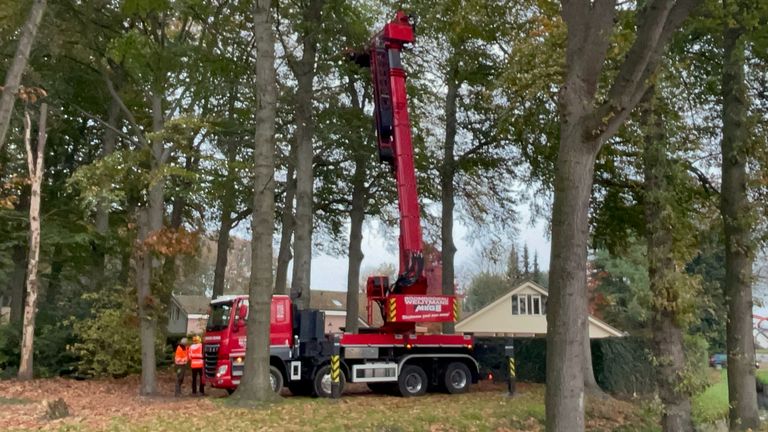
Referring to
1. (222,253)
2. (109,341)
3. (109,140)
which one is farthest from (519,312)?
(109,341)

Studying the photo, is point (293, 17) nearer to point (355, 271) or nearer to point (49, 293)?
point (355, 271)

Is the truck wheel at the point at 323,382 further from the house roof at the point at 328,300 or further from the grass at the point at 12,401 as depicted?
the house roof at the point at 328,300

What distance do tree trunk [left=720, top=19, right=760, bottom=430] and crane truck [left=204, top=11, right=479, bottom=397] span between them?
633 centimetres

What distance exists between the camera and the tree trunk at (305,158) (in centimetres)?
1861

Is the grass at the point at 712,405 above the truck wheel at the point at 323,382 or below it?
below

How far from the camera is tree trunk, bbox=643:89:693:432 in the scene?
10281 mm

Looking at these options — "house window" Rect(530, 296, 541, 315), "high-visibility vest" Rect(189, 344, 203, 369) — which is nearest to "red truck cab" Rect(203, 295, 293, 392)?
"high-visibility vest" Rect(189, 344, 203, 369)

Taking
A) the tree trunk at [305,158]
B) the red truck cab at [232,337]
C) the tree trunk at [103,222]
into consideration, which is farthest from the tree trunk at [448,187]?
the tree trunk at [103,222]

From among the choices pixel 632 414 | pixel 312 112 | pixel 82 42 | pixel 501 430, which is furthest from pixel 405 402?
pixel 82 42

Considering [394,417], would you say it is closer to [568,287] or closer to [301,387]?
[301,387]

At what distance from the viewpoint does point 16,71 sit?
11.4 meters

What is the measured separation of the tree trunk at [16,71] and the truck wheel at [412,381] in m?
10.6

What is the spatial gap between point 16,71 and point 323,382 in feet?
31.2

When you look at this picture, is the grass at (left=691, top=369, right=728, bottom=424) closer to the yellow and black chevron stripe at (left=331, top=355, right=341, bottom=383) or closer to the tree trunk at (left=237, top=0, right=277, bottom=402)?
the yellow and black chevron stripe at (left=331, top=355, right=341, bottom=383)
